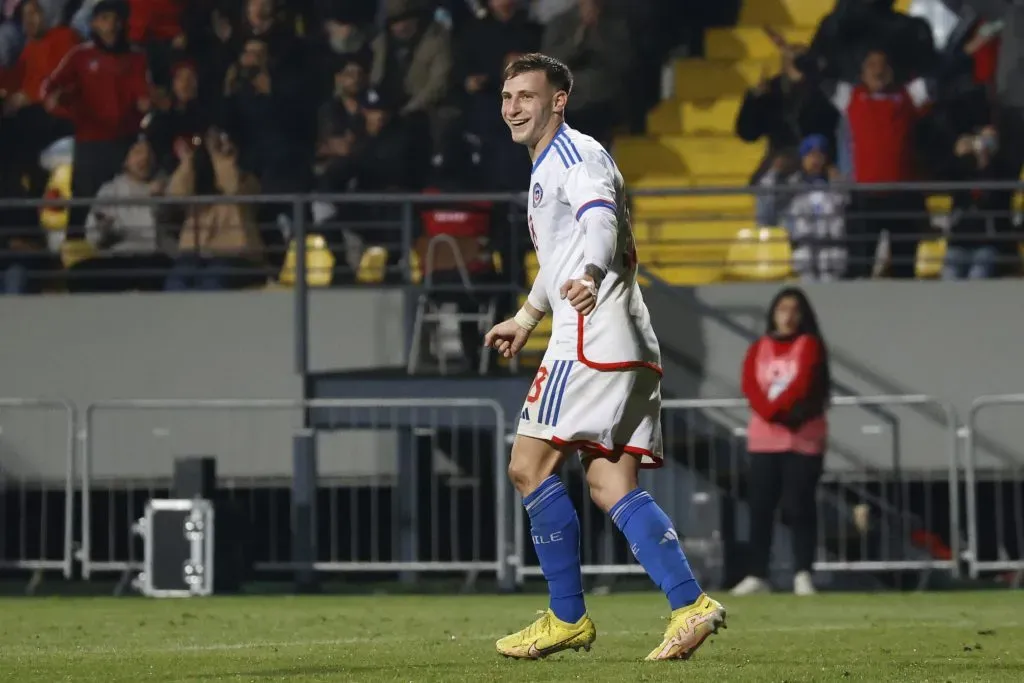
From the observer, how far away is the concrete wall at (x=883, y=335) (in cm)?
1588

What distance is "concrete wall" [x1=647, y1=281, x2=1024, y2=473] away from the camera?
52.1ft

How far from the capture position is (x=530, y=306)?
7.85 metres

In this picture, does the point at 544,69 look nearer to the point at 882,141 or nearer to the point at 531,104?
the point at 531,104

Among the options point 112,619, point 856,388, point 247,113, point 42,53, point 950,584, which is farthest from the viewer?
point 42,53

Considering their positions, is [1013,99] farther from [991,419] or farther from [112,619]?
[112,619]

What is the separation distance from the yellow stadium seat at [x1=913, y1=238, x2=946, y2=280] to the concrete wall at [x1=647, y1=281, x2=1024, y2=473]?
0.48 metres

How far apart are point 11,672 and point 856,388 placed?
9793mm

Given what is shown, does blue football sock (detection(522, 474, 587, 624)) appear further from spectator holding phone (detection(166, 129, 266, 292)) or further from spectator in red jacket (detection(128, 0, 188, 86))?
spectator in red jacket (detection(128, 0, 188, 86))

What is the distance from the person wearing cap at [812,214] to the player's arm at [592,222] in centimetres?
836

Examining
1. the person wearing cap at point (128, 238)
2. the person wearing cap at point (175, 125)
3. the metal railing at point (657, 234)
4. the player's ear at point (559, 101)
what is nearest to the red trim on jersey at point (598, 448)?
the player's ear at point (559, 101)

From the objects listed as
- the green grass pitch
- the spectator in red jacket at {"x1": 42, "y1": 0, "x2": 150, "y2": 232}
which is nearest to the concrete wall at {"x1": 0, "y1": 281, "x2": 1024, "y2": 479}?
the spectator in red jacket at {"x1": 42, "y1": 0, "x2": 150, "y2": 232}

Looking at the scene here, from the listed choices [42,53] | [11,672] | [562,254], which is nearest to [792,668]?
[562,254]

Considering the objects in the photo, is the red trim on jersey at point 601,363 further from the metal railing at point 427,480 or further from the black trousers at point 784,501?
the metal railing at point 427,480

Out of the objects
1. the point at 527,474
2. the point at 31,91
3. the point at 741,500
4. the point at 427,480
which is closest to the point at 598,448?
the point at 527,474
